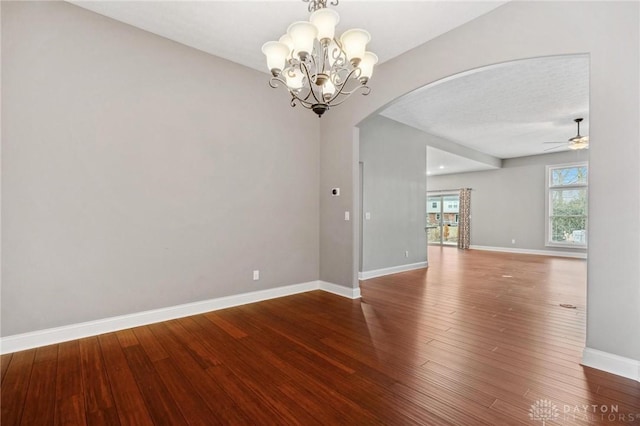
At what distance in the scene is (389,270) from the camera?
19.1 ft

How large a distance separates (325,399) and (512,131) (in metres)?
7.33

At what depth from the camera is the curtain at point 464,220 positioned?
1069cm

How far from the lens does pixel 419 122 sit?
6.07 m

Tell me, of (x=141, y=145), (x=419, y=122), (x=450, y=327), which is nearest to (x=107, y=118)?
(x=141, y=145)

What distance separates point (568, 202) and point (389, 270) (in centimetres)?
698

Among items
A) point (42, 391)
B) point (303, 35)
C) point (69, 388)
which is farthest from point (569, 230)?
point (42, 391)

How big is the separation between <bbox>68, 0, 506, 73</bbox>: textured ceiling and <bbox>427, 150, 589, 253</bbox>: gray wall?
8425mm

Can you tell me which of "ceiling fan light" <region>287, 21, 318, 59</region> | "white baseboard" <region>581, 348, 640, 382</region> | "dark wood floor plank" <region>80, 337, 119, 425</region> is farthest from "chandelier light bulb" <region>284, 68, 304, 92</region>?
"white baseboard" <region>581, 348, 640, 382</region>

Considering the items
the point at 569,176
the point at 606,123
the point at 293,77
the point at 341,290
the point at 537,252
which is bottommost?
the point at 537,252

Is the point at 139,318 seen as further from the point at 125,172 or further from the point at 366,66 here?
the point at 366,66

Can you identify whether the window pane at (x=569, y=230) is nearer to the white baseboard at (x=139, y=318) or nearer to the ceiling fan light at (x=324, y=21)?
the white baseboard at (x=139, y=318)

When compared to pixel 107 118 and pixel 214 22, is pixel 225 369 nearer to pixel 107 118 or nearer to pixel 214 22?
pixel 107 118

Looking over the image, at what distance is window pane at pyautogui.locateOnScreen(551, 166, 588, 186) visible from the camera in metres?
8.39

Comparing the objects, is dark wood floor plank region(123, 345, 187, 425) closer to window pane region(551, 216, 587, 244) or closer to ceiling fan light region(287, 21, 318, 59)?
ceiling fan light region(287, 21, 318, 59)
